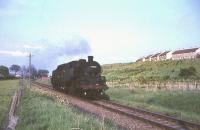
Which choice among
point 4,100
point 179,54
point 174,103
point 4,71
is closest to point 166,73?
point 4,100

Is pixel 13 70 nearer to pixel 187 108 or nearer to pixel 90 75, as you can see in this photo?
pixel 90 75

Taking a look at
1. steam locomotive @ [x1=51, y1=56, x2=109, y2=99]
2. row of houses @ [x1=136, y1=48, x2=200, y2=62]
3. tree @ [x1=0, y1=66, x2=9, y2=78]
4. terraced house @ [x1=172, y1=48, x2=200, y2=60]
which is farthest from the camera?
row of houses @ [x1=136, y1=48, x2=200, y2=62]

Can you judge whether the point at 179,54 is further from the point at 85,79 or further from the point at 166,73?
the point at 85,79

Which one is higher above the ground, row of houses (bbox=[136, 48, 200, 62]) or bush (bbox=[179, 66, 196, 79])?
row of houses (bbox=[136, 48, 200, 62])

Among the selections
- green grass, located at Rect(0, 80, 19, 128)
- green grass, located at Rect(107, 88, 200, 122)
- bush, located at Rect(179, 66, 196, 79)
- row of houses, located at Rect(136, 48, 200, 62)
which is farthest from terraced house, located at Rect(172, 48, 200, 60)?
green grass, located at Rect(107, 88, 200, 122)

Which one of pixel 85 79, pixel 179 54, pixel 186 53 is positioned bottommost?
pixel 85 79

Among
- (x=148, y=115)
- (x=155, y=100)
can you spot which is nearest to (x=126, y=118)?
(x=148, y=115)

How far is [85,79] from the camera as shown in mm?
31312

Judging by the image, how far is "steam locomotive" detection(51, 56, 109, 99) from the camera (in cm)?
3109

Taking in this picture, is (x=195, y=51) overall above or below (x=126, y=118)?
above

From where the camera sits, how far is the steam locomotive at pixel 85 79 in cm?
3109

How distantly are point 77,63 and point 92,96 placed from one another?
3602 mm

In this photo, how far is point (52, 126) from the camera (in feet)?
42.5

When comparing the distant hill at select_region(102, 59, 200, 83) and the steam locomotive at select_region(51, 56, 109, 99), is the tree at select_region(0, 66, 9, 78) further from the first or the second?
the steam locomotive at select_region(51, 56, 109, 99)
